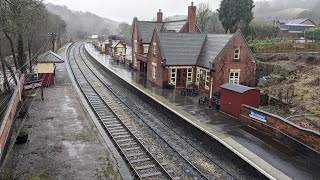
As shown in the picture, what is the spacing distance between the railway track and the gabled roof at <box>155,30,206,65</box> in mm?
8136

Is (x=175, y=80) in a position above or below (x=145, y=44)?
below

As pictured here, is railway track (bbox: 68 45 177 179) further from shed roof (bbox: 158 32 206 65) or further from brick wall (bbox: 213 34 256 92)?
brick wall (bbox: 213 34 256 92)

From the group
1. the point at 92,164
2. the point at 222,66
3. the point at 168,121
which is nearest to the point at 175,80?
the point at 222,66

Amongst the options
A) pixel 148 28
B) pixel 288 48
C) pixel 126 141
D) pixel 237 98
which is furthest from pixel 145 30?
pixel 126 141

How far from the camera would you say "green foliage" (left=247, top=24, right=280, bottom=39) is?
58.2 m

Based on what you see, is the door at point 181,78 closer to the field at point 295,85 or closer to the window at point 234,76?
the window at point 234,76

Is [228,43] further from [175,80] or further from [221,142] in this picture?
[221,142]

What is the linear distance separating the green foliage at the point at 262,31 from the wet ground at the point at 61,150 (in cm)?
4272

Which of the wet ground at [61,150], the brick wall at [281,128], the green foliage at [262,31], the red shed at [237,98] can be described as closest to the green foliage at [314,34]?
the green foliage at [262,31]

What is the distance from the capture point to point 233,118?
71.1 feet

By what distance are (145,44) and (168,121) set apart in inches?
871

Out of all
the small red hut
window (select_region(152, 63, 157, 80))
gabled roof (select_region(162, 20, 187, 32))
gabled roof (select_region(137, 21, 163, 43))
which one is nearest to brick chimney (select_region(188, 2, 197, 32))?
gabled roof (select_region(162, 20, 187, 32))

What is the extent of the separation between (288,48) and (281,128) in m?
25.0

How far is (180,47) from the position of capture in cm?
3262
